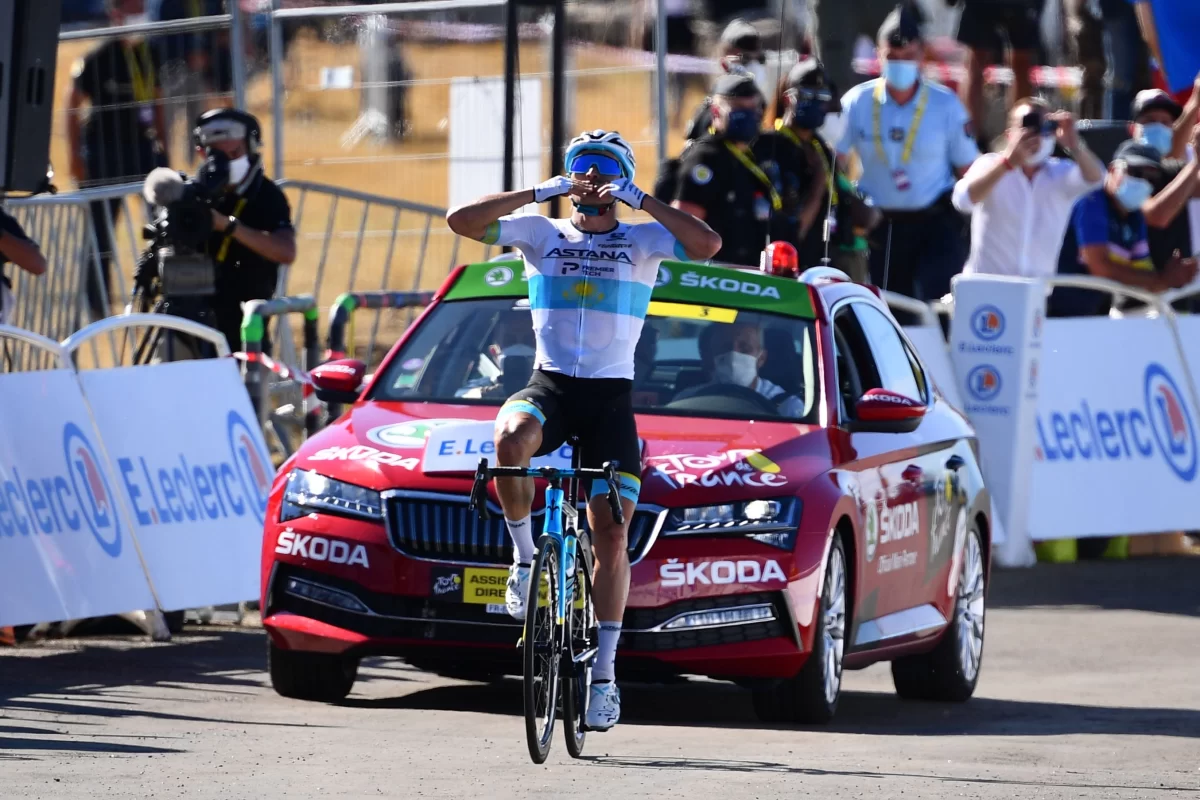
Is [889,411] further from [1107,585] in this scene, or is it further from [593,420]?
[1107,585]

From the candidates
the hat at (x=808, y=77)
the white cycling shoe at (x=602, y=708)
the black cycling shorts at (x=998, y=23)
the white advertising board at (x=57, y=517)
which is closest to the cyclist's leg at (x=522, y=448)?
the white cycling shoe at (x=602, y=708)

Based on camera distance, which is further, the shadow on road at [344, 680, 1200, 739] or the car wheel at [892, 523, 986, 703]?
the car wheel at [892, 523, 986, 703]

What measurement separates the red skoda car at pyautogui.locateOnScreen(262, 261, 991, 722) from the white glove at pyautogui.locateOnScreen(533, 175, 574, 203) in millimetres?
1222

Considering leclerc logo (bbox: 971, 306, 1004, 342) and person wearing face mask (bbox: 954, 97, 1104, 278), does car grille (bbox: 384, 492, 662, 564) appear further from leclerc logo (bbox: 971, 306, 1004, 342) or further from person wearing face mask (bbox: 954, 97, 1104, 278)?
person wearing face mask (bbox: 954, 97, 1104, 278)

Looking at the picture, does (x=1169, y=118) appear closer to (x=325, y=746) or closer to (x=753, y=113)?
(x=753, y=113)

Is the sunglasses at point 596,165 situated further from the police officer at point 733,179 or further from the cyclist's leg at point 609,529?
the police officer at point 733,179

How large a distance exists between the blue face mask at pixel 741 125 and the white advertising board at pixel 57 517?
4434 mm

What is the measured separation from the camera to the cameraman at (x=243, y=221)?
13.9 m

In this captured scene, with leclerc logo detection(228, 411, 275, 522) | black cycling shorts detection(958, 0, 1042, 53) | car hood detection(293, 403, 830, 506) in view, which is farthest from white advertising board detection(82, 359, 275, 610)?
black cycling shorts detection(958, 0, 1042, 53)

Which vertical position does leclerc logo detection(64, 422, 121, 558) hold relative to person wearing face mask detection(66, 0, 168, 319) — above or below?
below

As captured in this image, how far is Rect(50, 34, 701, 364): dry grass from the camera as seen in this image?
1694cm

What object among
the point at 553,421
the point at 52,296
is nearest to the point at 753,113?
the point at 52,296

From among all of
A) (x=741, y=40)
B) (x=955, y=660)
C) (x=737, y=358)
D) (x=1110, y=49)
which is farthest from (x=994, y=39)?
(x=737, y=358)

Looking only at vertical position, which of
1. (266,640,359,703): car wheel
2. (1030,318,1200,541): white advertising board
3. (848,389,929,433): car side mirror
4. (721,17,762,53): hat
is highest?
(721,17,762,53): hat
